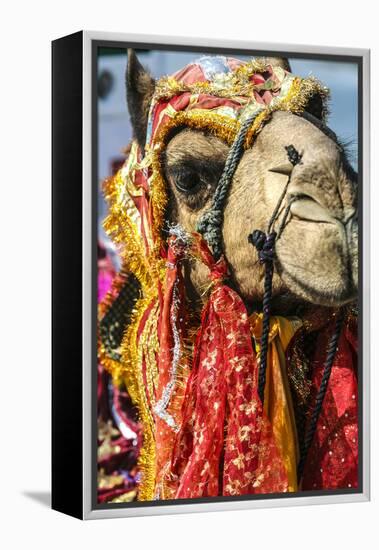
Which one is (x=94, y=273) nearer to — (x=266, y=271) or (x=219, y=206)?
(x=219, y=206)

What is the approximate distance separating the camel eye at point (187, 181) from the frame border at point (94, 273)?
339 mm

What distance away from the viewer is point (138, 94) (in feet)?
17.3

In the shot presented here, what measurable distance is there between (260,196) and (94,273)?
0.66 m

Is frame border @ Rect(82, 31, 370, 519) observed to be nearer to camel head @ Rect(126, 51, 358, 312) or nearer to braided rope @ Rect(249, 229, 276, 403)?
camel head @ Rect(126, 51, 358, 312)

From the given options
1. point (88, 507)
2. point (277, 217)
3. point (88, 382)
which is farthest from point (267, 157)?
point (88, 507)

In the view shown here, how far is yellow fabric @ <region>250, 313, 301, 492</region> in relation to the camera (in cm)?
536

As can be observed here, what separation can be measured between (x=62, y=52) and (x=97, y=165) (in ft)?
1.53

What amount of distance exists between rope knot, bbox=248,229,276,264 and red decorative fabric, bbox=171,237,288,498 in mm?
133

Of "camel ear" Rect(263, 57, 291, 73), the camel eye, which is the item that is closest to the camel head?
the camel eye

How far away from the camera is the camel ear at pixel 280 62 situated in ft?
17.8

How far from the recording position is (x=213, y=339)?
17.4ft

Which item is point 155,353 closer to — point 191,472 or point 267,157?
point 191,472

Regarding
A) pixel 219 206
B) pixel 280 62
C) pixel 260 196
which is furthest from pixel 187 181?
pixel 280 62

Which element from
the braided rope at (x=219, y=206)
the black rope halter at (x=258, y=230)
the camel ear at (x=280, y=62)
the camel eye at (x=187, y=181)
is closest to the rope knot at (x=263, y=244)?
the black rope halter at (x=258, y=230)
